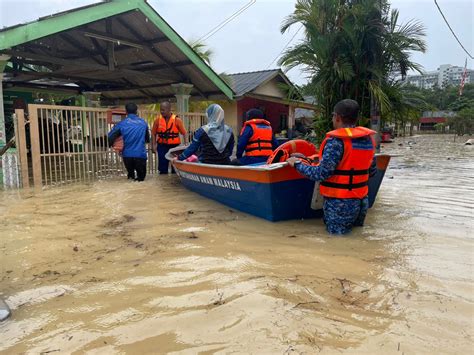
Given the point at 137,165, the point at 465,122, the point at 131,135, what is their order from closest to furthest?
the point at 131,135
the point at 137,165
the point at 465,122

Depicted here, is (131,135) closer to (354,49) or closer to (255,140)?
(255,140)

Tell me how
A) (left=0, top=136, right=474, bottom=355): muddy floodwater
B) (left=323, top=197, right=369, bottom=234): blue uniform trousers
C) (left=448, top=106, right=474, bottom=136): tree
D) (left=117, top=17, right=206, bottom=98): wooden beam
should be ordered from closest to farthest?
(left=0, top=136, right=474, bottom=355): muddy floodwater < (left=323, top=197, right=369, bottom=234): blue uniform trousers < (left=117, top=17, right=206, bottom=98): wooden beam < (left=448, top=106, right=474, bottom=136): tree

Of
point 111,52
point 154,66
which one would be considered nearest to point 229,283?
point 111,52

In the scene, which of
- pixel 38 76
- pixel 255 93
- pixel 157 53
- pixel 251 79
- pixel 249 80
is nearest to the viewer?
pixel 157 53

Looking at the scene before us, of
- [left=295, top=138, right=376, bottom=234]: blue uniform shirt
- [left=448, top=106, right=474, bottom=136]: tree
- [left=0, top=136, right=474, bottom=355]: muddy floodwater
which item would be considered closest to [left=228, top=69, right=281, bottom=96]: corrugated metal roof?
[left=0, top=136, right=474, bottom=355]: muddy floodwater

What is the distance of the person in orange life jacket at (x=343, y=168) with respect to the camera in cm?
397

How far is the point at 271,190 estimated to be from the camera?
177 inches

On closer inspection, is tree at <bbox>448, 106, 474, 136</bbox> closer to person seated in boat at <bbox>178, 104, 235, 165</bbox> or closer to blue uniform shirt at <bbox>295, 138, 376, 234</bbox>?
person seated in boat at <bbox>178, 104, 235, 165</bbox>

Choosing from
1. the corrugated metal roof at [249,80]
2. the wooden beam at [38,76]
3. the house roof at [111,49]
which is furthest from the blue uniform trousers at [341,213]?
the corrugated metal roof at [249,80]

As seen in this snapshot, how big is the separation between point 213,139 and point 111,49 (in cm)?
523

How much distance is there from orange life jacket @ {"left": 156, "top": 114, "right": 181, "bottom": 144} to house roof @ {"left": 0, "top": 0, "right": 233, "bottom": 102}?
216cm

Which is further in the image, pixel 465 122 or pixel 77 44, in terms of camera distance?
pixel 465 122

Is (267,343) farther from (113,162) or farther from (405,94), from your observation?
(405,94)

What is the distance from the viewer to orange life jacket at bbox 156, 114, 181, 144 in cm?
805
